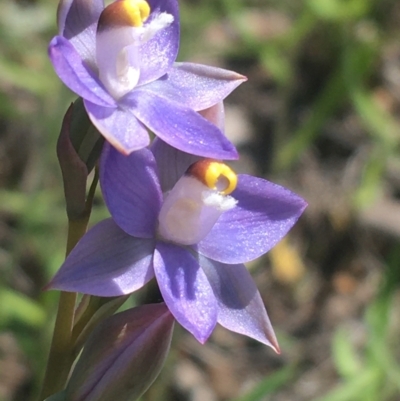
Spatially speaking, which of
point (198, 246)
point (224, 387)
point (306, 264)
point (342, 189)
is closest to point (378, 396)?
point (224, 387)

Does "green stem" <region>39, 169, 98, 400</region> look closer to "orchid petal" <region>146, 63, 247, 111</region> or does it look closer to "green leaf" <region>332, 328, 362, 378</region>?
"orchid petal" <region>146, 63, 247, 111</region>

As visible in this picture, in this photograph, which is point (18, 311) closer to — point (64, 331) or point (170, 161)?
point (64, 331)

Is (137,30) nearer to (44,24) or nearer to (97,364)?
(97,364)

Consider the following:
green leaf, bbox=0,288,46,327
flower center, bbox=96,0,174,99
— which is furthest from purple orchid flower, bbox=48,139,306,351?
green leaf, bbox=0,288,46,327

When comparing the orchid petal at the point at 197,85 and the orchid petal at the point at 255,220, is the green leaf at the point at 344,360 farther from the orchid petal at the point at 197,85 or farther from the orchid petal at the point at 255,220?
the orchid petal at the point at 197,85

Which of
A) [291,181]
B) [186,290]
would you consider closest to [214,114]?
[186,290]

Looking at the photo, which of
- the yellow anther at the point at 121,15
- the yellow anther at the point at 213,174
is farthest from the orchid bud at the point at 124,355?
the yellow anther at the point at 121,15
